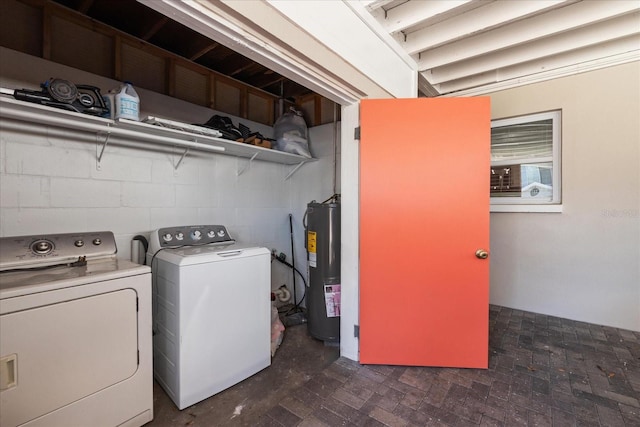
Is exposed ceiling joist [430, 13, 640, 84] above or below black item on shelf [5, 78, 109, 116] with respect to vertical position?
above

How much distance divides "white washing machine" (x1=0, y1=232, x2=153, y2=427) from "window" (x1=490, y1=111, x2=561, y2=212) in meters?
3.55

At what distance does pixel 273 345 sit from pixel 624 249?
3.37 metres

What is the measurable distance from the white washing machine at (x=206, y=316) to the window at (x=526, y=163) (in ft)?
9.35

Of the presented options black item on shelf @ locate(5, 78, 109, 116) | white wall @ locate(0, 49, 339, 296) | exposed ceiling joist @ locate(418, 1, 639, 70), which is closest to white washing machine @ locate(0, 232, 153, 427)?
white wall @ locate(0, 49, 339, 296)

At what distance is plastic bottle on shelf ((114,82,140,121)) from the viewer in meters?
1.72

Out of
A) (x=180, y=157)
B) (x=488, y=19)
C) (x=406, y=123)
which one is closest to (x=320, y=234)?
(x=406, y=123)

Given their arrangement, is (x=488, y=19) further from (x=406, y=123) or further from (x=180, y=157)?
(x=180, y=157)

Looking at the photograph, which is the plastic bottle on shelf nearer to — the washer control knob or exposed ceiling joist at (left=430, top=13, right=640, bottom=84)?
the washer control knob

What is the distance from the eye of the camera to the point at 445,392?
174 cm

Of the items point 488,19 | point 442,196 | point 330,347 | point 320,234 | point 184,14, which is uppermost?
point 488,19

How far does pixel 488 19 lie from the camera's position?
2006 mm

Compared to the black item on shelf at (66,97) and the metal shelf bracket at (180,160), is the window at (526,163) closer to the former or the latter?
the metal shelf bracket at (180,160)

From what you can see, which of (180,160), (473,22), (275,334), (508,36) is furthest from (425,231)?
(180,160)

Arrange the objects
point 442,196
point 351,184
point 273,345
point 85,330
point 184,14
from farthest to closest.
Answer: point 273,345
point 351,184
point 442,196
point 85,330
point 184,14
